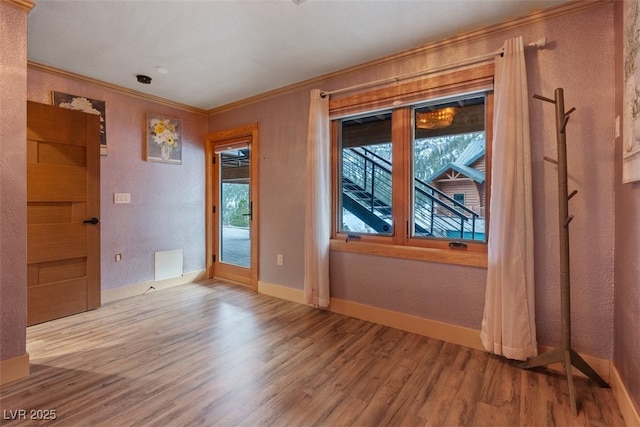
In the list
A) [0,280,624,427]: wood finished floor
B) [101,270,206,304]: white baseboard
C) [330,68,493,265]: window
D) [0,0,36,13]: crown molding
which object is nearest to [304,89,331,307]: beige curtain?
[330,68,493,265]: window

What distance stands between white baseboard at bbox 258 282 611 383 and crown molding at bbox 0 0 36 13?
311cm

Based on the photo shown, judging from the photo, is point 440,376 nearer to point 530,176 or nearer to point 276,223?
point 530,176

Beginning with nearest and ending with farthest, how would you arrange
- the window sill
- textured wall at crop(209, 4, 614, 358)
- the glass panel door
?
textured wall at crop(209, 4, 614, 358)
the window sill
the glass panel door

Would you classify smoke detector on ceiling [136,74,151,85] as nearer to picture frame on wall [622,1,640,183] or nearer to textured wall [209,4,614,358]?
textured wall [209,4,614,358]

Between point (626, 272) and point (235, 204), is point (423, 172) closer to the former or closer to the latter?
point (626, 272)

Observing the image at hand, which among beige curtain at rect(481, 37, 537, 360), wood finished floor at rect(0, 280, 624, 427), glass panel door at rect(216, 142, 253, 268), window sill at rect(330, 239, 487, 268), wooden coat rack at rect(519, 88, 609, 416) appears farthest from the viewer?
glass panel door at rect(216, 142, 253, 268)

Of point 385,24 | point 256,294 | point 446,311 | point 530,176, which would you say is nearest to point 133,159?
point 256,294

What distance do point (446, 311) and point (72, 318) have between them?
3493 mm

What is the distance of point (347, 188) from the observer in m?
3.17

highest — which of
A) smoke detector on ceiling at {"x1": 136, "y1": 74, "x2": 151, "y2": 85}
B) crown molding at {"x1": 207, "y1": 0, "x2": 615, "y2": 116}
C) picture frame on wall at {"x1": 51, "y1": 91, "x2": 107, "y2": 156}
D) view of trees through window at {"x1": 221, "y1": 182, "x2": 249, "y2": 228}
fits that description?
smoke detector on ceiling at {"x1": 136, "y1": 74, "x2": 151, "y2": 85}

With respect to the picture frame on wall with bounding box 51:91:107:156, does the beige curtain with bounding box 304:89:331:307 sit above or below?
below

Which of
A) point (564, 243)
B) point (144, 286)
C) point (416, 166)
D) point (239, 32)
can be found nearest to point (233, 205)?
point (144, 286)

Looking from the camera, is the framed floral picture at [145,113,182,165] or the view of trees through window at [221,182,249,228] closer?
the framed floral picture at [145,113,182,165]

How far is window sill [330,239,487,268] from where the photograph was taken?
92.5 inches
